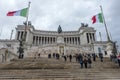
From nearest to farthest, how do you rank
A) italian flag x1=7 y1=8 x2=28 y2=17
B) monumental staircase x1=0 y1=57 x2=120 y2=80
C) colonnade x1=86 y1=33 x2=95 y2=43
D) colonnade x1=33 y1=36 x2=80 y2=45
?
monumental staircase x1=0 y1=57 x2=120 y2=80 → italian flag x1=7 y1=8 x2=28 y2=17 → colonnade x1=86 y1=33 x2=95 y2=43 → colonnade x1=33 y1=36 x2=80 y2=45

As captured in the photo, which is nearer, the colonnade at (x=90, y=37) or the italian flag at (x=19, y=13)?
the italian flag at (x=19, y=13)

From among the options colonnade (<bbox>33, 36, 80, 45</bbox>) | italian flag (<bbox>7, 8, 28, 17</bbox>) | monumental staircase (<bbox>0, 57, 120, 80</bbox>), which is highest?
colonnade (<bbox>33, 36, 80, 45</bbox>)

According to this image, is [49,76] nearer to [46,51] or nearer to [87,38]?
[46,51]

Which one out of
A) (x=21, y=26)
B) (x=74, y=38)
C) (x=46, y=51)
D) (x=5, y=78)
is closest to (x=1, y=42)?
(x=21, y=26)

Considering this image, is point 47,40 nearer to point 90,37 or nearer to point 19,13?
point 90,37

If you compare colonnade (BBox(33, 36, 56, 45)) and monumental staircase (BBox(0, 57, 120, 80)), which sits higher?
colonnade (BBox(33, 36, 56, 45))

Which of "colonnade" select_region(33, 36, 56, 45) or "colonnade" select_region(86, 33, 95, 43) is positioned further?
"colonnade" select_region(33, 36, 56, 45)

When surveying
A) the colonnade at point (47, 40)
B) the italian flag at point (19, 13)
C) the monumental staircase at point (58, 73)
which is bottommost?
the monumental staircase at point (58, 73)

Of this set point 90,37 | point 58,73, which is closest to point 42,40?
point 90,37

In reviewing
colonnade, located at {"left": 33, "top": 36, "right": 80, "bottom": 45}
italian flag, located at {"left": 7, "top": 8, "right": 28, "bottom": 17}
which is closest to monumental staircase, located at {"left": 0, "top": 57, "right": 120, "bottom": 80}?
italian flag, located at {"left": 7, "top": 8, "right": 28, "bottom": 17}

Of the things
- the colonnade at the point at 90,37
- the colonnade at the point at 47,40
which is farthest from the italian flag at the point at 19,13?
the colonnade at the point at 90,37

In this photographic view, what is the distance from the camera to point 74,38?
7350 centimetres

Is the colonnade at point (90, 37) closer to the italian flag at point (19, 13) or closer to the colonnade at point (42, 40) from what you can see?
the colonnade at point (42, 40)

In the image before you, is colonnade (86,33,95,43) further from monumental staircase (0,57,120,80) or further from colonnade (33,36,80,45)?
monumental staircase (0,57,120,80)
